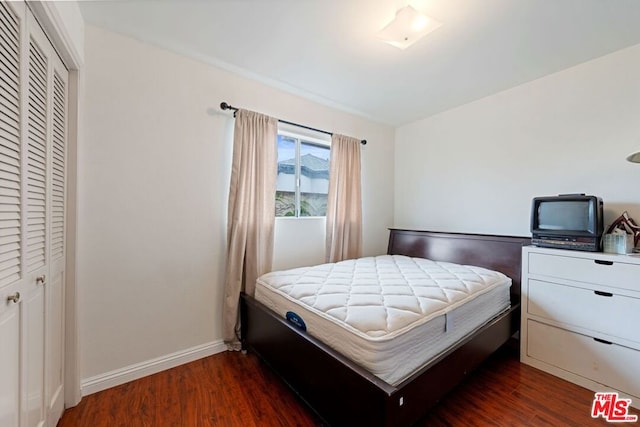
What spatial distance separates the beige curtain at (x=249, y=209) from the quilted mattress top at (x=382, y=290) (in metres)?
0.29

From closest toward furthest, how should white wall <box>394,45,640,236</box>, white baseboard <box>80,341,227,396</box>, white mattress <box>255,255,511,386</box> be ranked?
1. white mattress <box>255,255,511,386</box>
2. white baseboard <box>80,341,227,396</box>
3. white wall <box>394,45,640,236</box>

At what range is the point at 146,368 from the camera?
190 centimetres

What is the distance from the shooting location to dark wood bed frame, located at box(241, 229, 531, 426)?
1.15m

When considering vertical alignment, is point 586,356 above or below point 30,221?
below

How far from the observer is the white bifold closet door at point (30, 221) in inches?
38.2

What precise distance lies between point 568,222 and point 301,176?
2.35 meters

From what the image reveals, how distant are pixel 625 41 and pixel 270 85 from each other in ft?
9.11

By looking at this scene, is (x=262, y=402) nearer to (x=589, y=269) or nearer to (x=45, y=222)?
(x=45, y=222)

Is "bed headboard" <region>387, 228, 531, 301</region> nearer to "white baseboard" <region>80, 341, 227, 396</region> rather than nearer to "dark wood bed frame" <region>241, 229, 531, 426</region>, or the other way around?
"dark wood bed frame" <region>241, 229, 531, 426</region>

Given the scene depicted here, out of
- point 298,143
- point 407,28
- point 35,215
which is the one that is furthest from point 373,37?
point 35,215

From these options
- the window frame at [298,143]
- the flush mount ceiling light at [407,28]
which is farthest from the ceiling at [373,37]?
the window frame at [298,143]

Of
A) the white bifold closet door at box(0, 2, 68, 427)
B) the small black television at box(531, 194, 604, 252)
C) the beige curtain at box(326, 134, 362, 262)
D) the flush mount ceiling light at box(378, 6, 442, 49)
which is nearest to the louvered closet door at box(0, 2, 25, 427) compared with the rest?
the white bifold closet door at box(0, 2, 68, 427)

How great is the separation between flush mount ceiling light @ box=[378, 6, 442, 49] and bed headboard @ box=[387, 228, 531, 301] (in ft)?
6.24

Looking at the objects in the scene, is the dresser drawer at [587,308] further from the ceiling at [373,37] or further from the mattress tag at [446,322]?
the ceiling at [373,37]
